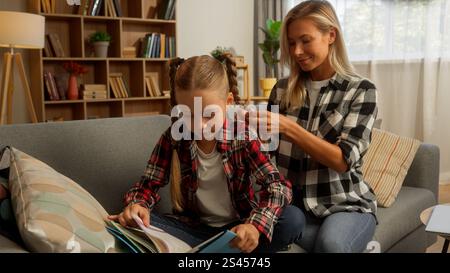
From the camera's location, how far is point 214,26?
A: 503 cm

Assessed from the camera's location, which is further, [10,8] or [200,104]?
[10,8]

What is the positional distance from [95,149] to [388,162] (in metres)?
1.26

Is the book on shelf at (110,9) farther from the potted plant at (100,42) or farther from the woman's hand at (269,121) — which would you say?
the woman's hand at (269,121)

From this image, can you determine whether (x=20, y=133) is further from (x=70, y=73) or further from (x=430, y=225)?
(x=70, y=73)

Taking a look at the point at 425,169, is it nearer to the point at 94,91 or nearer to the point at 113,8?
the point at 94,91

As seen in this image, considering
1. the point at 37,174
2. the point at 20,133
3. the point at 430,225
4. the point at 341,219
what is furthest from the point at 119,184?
the point at 430,225

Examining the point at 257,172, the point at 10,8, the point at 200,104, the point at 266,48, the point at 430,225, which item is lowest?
the point at 430,225

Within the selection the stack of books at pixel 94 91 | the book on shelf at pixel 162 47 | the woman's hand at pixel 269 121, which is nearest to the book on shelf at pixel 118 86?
the stack of books at pixel 94 91

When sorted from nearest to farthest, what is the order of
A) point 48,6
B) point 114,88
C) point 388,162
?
point 388,162
point 48,6
point 114,88

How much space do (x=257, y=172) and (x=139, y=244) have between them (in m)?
0.38

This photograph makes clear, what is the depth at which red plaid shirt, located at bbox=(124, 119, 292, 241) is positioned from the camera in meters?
1.26

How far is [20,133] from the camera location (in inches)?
58.3

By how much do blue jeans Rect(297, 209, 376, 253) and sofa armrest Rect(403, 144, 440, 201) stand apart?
745 mm

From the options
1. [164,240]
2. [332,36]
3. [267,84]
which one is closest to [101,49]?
[267,84]
